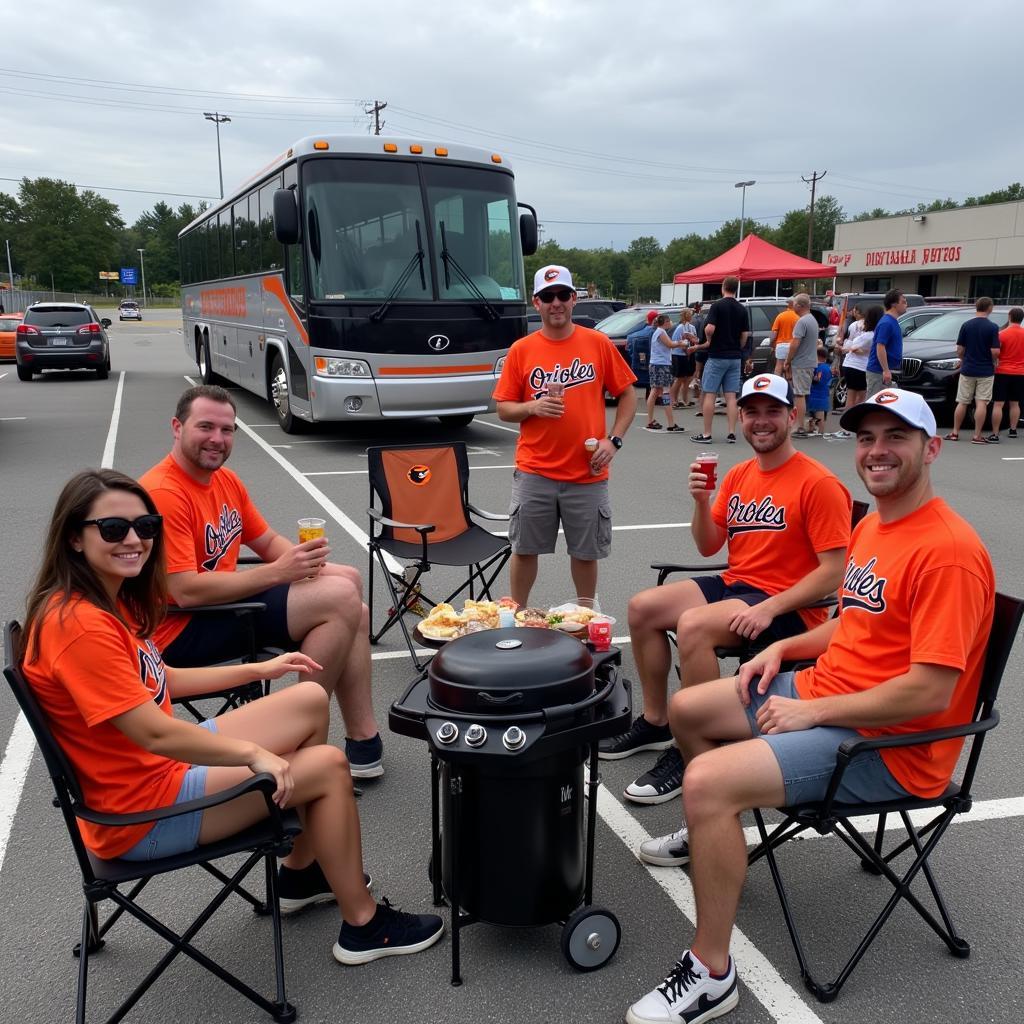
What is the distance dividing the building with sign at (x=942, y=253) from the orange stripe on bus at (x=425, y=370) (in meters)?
34.8

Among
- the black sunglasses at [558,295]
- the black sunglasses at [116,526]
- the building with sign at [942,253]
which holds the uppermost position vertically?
the building with sign at [942,253]

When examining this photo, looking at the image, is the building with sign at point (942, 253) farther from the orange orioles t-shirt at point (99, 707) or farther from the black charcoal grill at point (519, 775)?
the orange orioles t-shirt at point (99, 707)

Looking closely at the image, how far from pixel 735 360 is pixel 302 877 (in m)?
9.95

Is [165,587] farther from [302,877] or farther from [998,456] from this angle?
[998,456]

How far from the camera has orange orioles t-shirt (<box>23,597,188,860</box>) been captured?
199cm

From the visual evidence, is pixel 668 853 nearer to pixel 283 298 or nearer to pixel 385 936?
pixel 385 936

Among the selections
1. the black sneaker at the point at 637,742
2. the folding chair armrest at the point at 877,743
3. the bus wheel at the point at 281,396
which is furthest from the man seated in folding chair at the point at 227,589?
the bus wheel at the point at 281,396

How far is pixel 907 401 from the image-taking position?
7.73ft

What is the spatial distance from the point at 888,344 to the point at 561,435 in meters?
8.29

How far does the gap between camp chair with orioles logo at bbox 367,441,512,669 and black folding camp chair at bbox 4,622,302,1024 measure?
8.05 ft

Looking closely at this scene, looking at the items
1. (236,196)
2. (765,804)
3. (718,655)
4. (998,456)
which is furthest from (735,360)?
(765,804)

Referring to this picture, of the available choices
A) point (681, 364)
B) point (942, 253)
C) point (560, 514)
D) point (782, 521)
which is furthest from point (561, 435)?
point (942, 253)

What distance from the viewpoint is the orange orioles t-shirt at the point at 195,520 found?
321 cm

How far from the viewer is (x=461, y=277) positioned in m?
10.0
